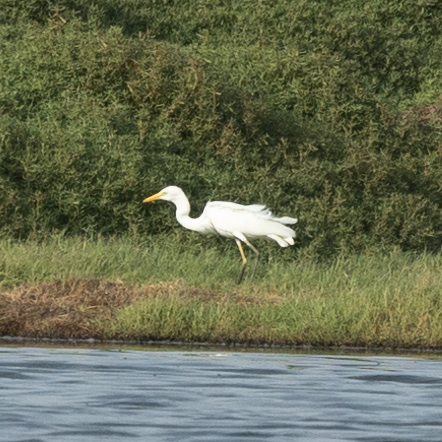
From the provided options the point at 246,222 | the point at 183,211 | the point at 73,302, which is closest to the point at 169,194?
the point at 183,211

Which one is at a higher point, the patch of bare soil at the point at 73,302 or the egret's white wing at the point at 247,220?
the egret's white wing at the point at 247,220

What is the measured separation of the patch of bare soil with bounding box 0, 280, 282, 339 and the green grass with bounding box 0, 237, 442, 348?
0.10 metres

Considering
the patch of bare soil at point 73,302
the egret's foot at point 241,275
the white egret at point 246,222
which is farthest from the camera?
the white egret at point 246,222

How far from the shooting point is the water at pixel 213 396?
25.3ft

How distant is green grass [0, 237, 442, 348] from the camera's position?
12.2 metres

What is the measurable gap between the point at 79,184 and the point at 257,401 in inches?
361

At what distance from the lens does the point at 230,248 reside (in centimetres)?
1766

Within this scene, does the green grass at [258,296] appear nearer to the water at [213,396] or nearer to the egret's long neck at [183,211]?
the egret's long neck at [183,211]

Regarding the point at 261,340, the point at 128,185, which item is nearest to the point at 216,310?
the point at 261,340

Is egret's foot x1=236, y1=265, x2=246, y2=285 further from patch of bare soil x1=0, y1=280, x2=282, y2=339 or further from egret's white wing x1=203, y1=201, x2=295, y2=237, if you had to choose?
patch of bare soil x1=0, y1=280, x2=282, y2=339

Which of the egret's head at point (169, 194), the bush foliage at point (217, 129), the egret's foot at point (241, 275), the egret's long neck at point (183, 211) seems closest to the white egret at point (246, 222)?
the egret's long neck at point (183, 211)

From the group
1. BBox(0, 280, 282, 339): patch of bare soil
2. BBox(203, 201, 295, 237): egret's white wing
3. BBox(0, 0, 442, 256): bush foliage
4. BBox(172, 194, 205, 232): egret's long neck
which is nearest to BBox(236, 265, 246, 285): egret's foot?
BBox(203, 201, 295, 237): egret's white wing

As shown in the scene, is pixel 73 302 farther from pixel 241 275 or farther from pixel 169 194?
pixel 169 194

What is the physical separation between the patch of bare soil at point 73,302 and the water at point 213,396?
38.3 inches
